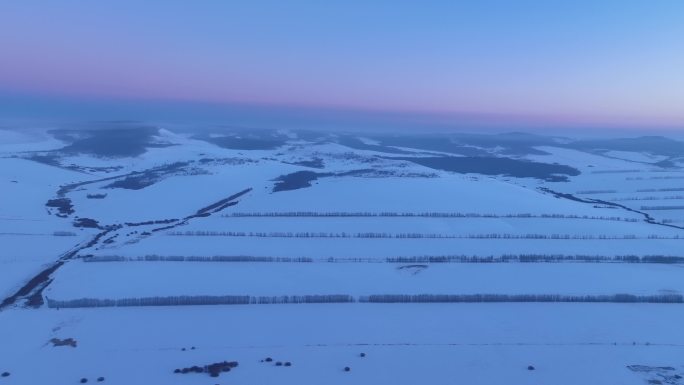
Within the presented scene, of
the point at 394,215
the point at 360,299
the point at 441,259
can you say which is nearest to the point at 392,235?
the point at 441,259

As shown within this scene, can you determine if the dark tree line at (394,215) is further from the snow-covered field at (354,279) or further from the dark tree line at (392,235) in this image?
the snow-covered field at (354,279)

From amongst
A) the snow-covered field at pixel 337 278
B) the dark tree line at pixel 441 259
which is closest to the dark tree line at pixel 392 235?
the snow-covered field at pixel 337 278

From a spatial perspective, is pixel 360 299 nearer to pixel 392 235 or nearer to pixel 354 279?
pixel 354 279

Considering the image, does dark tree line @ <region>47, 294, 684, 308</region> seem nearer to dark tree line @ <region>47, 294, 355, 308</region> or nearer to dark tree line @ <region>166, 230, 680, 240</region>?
dark tree line @ <region>47, 294, 355, 308</region>

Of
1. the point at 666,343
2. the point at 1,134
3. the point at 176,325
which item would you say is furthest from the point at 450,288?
the point at 1,134

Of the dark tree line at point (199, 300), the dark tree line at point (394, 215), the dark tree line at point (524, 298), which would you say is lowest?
the dark tree line at point (199, 300)

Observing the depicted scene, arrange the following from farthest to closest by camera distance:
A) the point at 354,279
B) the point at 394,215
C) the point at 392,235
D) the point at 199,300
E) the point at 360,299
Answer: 1. the point at 394,215
2. the point at 392,235
3. the point at 354,279
4. the point at 360,299
5. the point at 199,300

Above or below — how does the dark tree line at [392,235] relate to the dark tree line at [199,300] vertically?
above

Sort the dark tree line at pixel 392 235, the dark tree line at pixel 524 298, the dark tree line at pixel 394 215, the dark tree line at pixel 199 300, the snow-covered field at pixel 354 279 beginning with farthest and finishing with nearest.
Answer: the dark tree line at pixel 394 215 → the dark tree line at pixel 392 235 → the snow-covered field at pixel 354 279 → the dark tree line at pixel 524 298 → the dark tree line at pixel 199 300

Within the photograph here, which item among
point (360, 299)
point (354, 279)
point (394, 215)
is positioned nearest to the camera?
point (360, 299)
